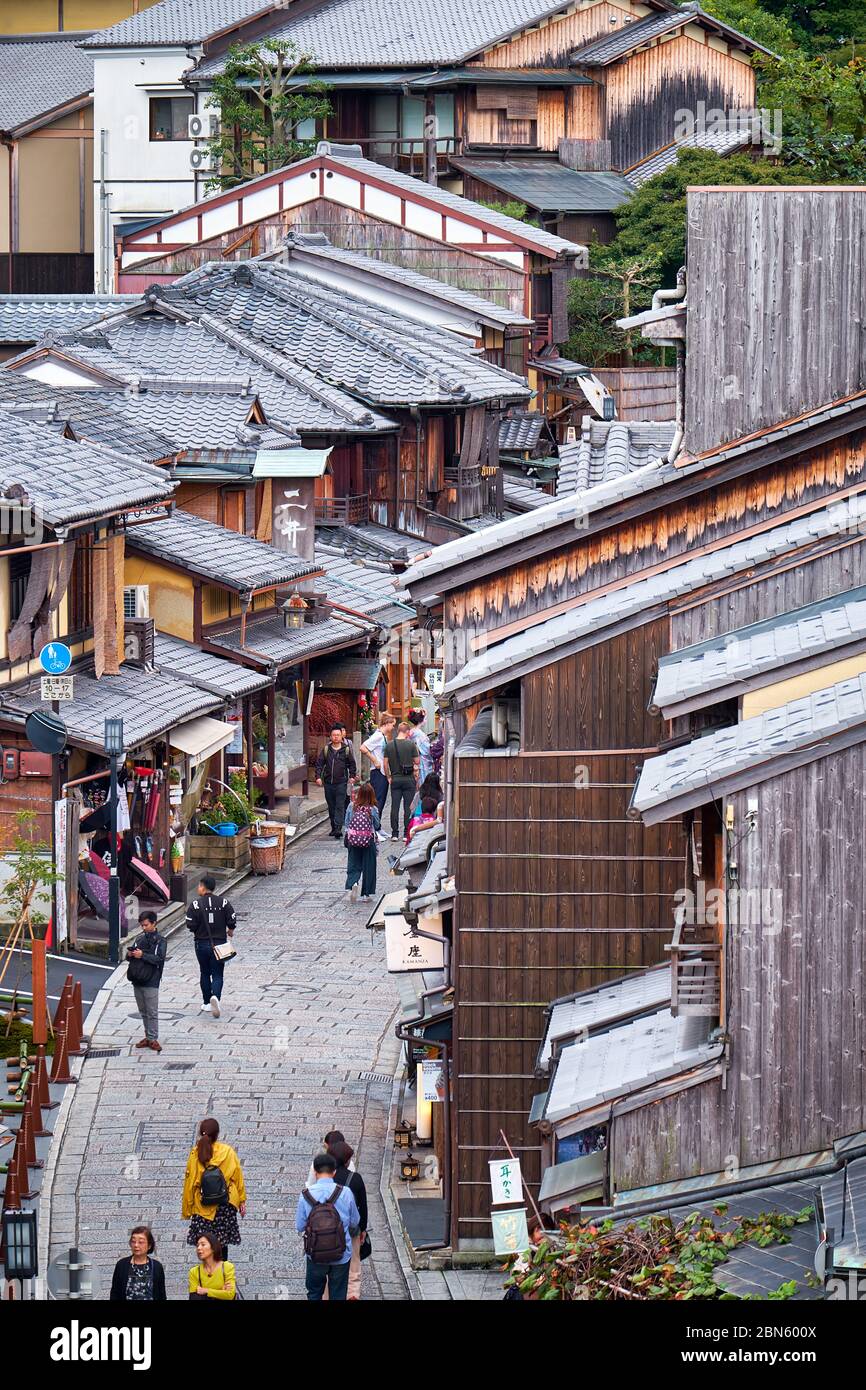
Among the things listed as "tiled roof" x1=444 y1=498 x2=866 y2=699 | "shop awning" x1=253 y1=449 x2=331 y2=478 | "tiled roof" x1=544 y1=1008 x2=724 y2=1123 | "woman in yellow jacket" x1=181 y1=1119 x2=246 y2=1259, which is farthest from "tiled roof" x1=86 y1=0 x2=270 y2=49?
"tiled roof" x1=544 y1=1008 x2=724 y2=1123

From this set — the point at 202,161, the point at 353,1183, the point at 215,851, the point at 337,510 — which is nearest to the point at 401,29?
the point at 202,161

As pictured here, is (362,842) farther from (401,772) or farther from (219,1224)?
(219,1224)

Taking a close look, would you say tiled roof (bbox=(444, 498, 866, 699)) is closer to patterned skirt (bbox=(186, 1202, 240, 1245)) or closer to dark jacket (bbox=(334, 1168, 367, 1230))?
dark jacket (bbox=(334, 1168, 367, 1230))

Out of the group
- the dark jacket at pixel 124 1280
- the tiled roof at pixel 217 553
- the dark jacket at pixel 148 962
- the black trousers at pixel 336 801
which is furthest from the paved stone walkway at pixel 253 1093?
the tiled roof at pixel 217 553

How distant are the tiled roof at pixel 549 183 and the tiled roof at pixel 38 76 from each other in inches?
589

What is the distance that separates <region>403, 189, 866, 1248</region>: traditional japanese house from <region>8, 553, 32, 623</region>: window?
8801 mm

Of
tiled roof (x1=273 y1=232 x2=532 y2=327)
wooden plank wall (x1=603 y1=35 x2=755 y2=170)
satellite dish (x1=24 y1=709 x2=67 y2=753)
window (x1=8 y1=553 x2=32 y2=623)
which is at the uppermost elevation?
wooden plank wall (x1=603 y1=35 x2=755 y2=170)

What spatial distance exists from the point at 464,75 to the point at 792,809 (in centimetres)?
5756

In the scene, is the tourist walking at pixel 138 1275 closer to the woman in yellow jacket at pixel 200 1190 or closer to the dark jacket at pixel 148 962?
the woman in yellow jacket at pixel 200 1190

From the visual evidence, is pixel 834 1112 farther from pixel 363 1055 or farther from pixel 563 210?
pixel 563 210

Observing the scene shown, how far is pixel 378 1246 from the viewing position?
18484mm

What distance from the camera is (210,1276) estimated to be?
15.2m

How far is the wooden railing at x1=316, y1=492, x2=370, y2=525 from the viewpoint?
46594mm

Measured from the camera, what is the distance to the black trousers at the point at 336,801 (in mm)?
34406
